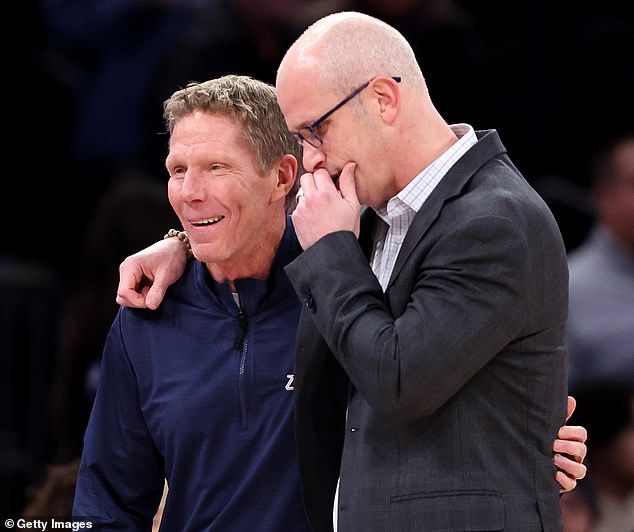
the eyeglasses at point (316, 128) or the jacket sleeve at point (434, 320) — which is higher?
the eyeglasses at point (316, 128)

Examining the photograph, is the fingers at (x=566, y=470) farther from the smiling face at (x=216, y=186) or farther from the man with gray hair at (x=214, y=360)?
the smiling face at (x=216, y=186)

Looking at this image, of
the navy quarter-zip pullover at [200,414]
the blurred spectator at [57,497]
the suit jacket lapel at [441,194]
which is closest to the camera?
the suit jacket lapel at [441,194]

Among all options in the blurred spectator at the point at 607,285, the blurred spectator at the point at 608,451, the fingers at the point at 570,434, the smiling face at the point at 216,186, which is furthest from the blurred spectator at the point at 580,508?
the smiling face at the point at 216,186

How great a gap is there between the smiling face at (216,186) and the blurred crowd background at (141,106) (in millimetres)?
2279

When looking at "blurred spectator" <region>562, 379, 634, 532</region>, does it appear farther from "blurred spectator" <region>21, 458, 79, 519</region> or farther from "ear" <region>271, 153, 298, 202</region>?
"ear" <region>271, 153, 298, 202</region>

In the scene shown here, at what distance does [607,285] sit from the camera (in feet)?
17.7

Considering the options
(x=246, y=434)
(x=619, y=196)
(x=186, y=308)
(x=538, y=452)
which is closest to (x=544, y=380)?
(x=538, y=452)

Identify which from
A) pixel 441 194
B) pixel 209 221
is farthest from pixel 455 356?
pixel 209 221

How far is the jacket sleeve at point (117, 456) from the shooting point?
315 centimetres

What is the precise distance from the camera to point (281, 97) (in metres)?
2.83

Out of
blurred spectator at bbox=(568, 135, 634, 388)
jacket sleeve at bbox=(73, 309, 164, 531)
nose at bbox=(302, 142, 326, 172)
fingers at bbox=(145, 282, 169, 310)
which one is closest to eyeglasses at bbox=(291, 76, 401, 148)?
nose at bbox=(302, 142, 326, 172)

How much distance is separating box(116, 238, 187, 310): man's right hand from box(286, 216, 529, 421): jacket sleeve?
672mm

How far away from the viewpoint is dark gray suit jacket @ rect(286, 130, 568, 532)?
8.41 ft

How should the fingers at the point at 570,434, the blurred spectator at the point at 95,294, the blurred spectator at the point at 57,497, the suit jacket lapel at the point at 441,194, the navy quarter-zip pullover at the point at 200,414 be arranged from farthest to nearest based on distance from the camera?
the blurred spectator at the point at 95,294 → the blurred spectator at the point at 57,497 → the navy quarter-zip pullover at the point at 200,414 → the fingers at the point at 570,434 → the suit jacket lapel at the point at 441,194
